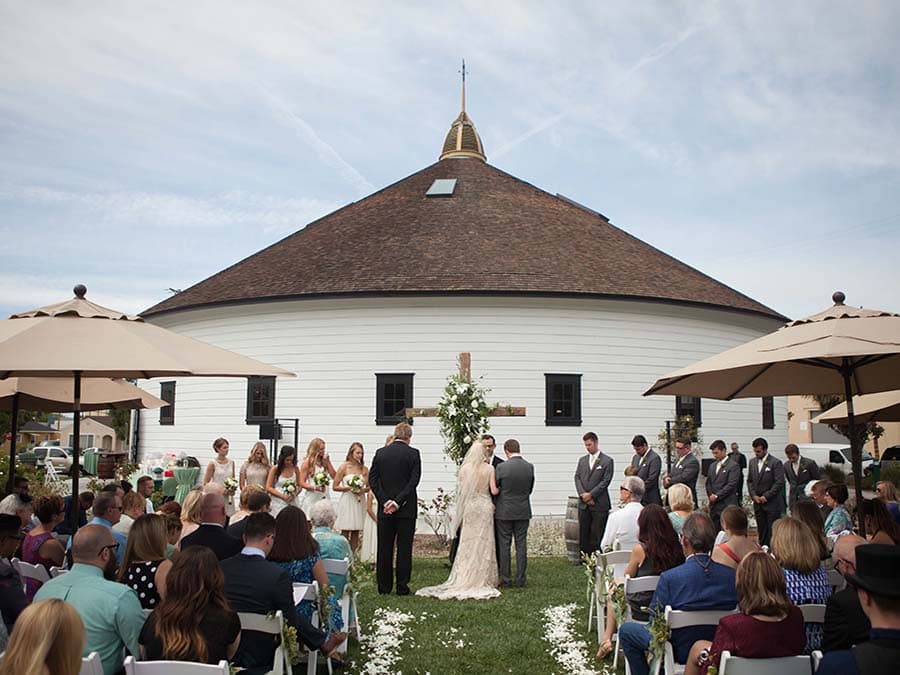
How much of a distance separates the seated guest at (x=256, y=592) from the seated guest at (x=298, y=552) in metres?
0.81

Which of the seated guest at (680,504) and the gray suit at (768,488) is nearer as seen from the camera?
the seated guest at (680,504)

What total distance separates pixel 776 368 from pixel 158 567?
6.44m

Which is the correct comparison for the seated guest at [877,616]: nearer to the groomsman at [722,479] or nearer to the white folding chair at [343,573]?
the white folding chair at [343,573]

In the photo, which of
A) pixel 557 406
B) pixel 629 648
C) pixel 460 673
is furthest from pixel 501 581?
pixel 557 406

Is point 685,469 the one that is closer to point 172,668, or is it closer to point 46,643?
point 172,668

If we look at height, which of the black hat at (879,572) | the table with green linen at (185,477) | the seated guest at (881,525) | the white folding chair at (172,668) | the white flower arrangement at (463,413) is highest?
the white flower arrangement at (463,413)

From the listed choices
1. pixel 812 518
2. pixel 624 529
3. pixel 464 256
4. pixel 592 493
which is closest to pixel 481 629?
pixel 624 529

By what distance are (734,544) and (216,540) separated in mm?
3998

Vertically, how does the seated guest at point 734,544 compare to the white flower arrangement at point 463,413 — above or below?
below

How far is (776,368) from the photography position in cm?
912

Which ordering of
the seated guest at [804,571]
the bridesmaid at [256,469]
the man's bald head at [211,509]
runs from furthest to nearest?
1. the bridesmaid at [256,469]
2. the man's bald head at [211,509]
3. the seated guest at [804,571]

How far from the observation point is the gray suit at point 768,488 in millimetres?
15094

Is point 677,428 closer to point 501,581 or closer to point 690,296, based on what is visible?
point 690,296

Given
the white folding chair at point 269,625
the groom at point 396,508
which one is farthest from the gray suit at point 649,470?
the white folding chair at point 269,625
